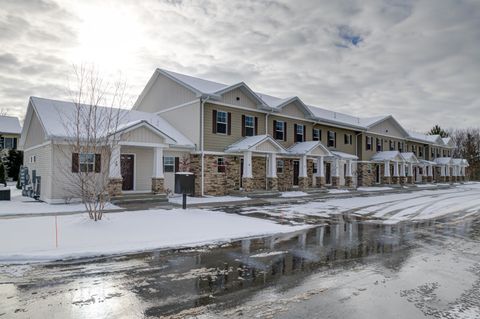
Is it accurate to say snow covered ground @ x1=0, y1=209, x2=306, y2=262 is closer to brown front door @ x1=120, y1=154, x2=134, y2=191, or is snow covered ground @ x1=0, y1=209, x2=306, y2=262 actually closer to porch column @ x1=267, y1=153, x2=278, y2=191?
brown front door @ x1=120, y1=154, x2=134, y2=191

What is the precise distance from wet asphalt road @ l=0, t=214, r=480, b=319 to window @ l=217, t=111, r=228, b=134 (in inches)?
555

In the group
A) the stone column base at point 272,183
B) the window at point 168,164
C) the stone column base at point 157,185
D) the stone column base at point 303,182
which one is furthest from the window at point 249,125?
the stone column base at point 157,185

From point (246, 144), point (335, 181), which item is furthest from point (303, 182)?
point (246, 144)

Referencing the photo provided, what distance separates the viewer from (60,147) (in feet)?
52.4

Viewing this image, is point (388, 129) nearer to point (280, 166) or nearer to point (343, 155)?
point (343, 155)

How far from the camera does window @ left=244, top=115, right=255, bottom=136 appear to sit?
77.4 ft

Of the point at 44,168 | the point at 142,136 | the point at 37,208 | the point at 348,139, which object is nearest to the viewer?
the point at 37,208

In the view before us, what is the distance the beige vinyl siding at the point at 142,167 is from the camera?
1945cm

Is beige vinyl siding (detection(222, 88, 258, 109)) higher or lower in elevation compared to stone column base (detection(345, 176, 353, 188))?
higher

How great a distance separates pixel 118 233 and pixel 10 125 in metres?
40.0

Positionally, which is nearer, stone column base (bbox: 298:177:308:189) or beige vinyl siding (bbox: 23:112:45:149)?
beige vinyl siding (bbox: 23:112:45:149)

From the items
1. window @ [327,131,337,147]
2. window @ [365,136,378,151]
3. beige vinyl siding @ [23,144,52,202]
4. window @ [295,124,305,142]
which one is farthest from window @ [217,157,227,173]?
window @ [365,136,378,151]

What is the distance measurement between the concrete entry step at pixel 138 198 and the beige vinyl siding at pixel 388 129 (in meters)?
26.1

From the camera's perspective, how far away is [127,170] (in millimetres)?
19188
